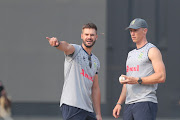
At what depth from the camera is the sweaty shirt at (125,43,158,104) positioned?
438cm

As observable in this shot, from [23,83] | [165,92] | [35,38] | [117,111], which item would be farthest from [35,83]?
[117,111]

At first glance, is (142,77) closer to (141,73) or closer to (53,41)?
(141,73)

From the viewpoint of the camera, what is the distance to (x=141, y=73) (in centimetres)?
440

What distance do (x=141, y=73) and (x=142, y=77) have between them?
82 millimetres

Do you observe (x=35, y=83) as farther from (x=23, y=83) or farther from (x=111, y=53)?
(x=111, y=53)

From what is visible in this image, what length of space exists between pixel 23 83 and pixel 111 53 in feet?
9.76

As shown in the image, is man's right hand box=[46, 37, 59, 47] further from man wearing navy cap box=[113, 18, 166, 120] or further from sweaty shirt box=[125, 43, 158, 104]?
sweaty shirt box=[125, 43, 158, 104]

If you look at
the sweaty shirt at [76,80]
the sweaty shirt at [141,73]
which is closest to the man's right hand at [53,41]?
the sweaty shirt at [76,80]

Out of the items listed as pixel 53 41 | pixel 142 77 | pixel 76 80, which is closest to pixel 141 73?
pixel 142 77

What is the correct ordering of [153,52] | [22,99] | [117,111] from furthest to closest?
1. [22,99]
2. [117,111]
3. [153,52]

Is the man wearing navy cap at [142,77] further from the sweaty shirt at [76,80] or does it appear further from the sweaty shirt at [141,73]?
the sweaty shirt at [76,80]

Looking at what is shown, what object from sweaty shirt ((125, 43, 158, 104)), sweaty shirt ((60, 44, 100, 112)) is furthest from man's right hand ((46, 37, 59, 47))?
sweaty shirt ((125, 43, 158, 104))

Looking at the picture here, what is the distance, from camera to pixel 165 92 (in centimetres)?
1251

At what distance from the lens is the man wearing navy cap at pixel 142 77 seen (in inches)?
169
